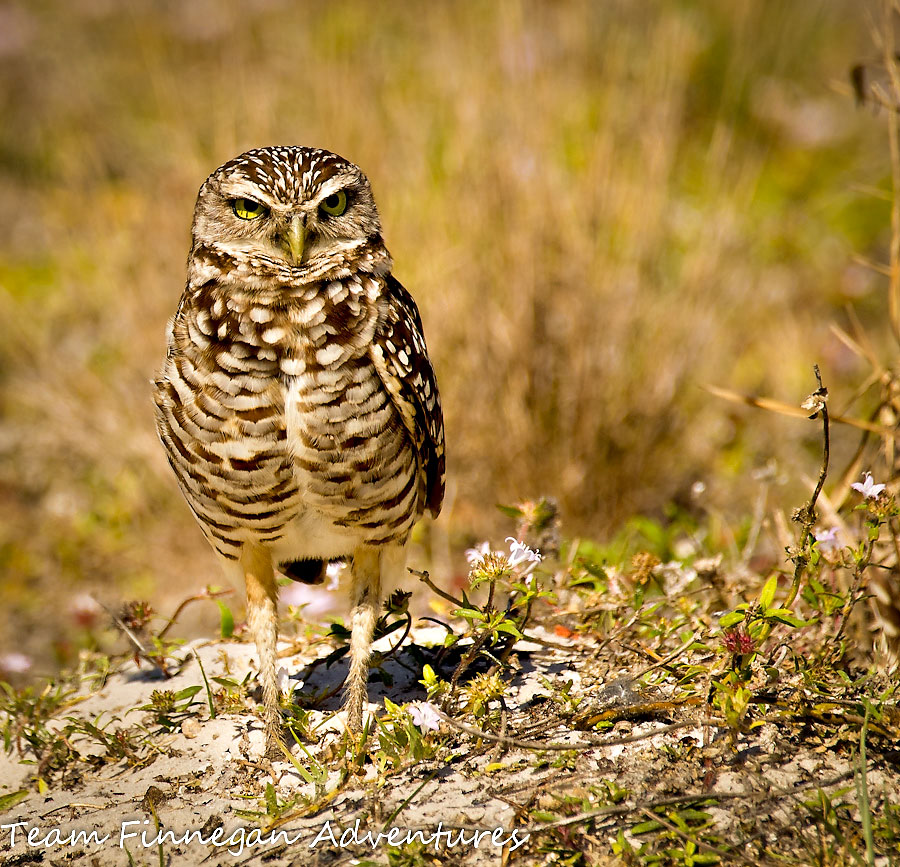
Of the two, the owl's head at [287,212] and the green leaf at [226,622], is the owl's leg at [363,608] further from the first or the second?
the owl's head at [287,212]

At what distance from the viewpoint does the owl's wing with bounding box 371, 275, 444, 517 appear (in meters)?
2.95

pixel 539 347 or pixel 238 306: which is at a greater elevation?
pixel 539 347

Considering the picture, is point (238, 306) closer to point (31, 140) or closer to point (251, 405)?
point (251, 405)

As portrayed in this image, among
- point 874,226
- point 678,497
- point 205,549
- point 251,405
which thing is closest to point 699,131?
point 874,226

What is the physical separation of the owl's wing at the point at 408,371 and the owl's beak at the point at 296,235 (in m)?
0.31

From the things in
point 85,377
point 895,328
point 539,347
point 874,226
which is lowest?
point 895,328

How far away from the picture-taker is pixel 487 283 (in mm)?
4891

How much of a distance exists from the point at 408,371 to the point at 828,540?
1.39 metres

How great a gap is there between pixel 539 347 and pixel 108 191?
9.59 feet

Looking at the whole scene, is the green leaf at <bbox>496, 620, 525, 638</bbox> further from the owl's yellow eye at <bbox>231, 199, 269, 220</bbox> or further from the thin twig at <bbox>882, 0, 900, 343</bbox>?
the thin twig at <bbox>882, 0, 900, 343</bbox>

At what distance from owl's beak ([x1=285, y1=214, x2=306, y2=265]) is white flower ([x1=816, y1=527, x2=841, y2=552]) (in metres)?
1.71

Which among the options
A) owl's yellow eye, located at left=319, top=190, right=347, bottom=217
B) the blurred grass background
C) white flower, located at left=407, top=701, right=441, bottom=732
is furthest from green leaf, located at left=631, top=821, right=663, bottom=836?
the blurred grass background

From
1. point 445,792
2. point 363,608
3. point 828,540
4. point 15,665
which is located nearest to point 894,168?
point 828,540

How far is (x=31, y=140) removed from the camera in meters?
10.4
